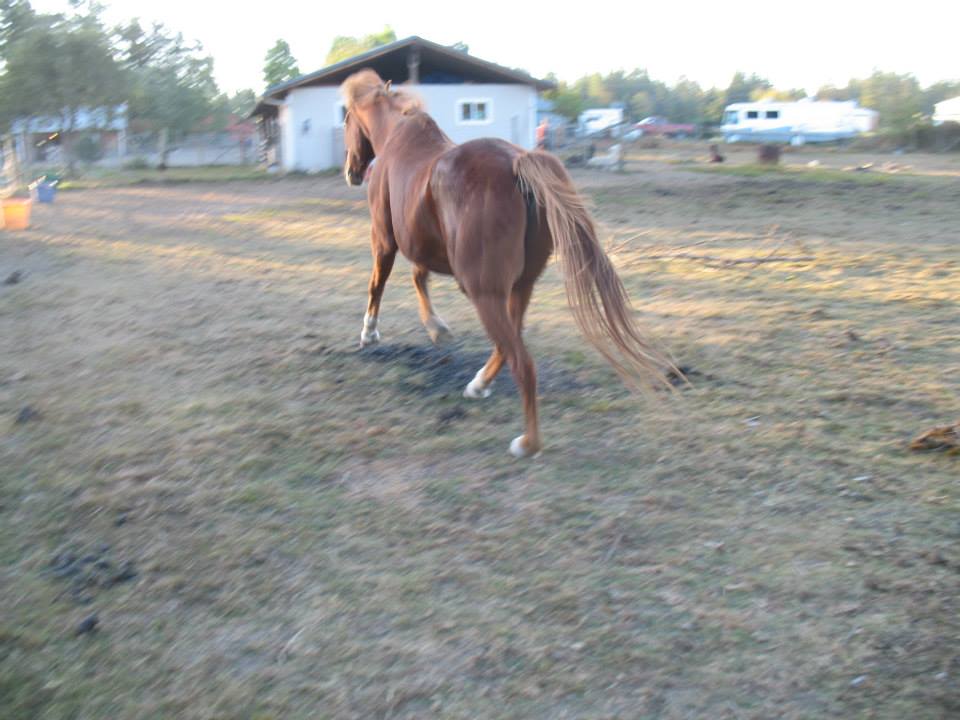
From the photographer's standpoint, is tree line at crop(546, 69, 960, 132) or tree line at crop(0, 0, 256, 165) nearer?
tree line at crop(0, 0, 256, 165)

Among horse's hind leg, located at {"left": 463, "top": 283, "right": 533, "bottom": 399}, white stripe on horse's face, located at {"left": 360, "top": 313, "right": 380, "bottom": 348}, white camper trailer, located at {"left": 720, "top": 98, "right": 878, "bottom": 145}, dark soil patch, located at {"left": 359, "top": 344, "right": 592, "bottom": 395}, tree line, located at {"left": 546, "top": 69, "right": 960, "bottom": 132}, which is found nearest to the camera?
horse's hind leg, located at {"left": 463, "top": 283, "right": 533, "bottom": 399}

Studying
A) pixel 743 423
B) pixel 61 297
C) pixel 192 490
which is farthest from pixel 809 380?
pixel 61 297

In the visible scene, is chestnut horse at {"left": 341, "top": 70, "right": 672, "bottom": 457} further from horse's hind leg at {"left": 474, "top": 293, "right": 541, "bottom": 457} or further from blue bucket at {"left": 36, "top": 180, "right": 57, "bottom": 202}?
blue bucket at {"left": 36, "top": 180, "right": 57, "bottom": 202}

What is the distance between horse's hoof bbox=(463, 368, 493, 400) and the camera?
5.05m

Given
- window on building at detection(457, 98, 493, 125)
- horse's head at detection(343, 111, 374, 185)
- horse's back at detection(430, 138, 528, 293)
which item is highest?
window on building at detection(457, 98, 493, 125)

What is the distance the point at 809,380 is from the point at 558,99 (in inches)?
2364

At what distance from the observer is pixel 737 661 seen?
2627mm

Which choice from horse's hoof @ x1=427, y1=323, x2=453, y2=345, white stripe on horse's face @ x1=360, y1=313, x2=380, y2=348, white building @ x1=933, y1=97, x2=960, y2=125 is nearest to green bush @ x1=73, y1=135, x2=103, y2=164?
white stripe on horse's face @ x1=360, y1=313, x2=380, y2=348

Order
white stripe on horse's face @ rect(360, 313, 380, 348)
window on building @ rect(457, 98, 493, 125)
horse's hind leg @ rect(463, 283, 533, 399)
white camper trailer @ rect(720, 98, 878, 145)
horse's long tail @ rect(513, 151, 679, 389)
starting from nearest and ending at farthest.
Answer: horse's long tail @ rect(513, 151, 679, 389), horse's hind leg @ rect(463, 283, 533, 399), white stripe on horse's face @ rect(360, 313, 380, 348), window on building @ rect(457, 98, 493, 125), white camper trailer @ rect(720, 98, 878, 145)

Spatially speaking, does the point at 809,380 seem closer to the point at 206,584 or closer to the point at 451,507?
the point at 451,507

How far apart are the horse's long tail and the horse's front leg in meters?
1.78

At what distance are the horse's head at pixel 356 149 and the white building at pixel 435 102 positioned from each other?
2205 centimetres

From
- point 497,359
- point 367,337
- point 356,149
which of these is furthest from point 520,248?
point 356,149

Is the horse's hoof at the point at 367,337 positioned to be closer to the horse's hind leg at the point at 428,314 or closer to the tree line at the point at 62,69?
the horse's hind leg at the point at 428,314
